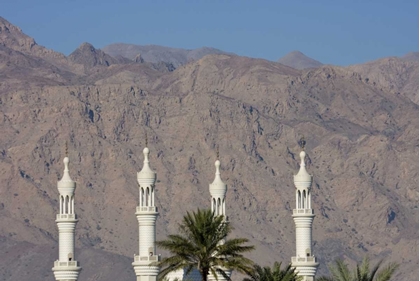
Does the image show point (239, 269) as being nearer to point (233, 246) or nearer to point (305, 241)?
point (233, 246)

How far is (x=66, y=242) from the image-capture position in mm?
104688

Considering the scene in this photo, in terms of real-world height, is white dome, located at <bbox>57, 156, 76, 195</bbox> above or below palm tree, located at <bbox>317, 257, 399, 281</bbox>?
above

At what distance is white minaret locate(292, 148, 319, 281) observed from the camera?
350 feet

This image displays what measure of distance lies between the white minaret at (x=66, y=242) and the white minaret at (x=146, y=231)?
426 cm

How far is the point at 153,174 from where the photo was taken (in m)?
108

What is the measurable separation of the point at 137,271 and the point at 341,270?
80.5ft

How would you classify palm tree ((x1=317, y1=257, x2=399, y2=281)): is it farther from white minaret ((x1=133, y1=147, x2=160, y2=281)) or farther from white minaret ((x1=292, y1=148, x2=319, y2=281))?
white minaret ((x1=133, y1=147, x2=160, y2=281))

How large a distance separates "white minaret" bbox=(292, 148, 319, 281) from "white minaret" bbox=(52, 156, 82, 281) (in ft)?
50.1

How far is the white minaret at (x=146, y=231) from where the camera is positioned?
105062mm

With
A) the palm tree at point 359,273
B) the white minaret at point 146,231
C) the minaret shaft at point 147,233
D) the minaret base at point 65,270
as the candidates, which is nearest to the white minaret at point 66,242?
the minaret base at point 65,270

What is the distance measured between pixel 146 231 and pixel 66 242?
5599 mm

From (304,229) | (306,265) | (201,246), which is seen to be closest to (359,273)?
(201,246)

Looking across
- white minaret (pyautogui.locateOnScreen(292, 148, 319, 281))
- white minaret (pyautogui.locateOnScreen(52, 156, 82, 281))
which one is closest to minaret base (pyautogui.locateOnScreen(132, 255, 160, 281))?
white minaret (pyautogui.locateOnScreen(52, 156, 82, 281))

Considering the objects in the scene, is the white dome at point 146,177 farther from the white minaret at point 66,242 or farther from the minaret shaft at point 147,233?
the white minaret at point 66,242
